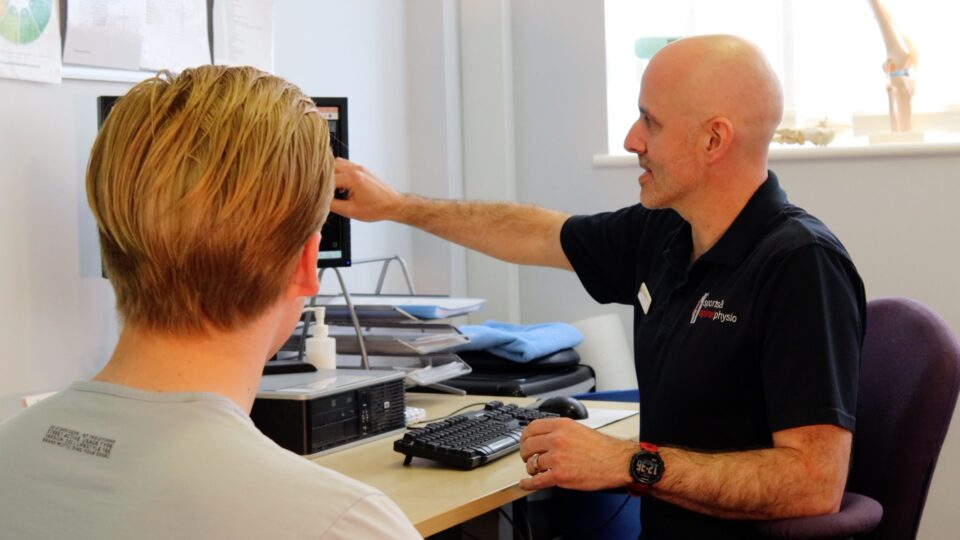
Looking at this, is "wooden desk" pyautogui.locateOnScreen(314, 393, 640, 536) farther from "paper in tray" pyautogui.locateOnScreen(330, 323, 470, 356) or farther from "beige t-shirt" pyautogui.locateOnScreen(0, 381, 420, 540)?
"beige t-shirt" pyautogui.locateOnScreen(0, 381, 420, 540)

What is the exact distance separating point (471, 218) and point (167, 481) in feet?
5.44

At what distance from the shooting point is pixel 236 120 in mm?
935

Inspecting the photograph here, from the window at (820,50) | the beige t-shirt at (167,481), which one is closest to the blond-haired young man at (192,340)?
the beige t-shirt at (167,481)

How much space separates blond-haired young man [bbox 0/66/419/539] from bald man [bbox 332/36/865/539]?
868 millimetres

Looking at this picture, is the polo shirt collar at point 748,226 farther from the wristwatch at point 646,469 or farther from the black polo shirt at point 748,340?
the wristwatch at point 646,469

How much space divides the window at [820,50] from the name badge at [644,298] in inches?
52.8

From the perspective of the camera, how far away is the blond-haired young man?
2.78 ft

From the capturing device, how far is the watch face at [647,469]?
172 centimetres

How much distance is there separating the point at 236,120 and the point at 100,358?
4.69 ft

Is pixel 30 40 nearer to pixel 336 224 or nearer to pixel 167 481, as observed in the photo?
pixel 336 224

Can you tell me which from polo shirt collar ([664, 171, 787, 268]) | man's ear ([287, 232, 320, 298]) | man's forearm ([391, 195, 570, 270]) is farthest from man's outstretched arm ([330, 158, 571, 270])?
man's ear ([287, 232, 320, 298])

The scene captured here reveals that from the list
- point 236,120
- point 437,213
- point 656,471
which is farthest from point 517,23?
point 236,120

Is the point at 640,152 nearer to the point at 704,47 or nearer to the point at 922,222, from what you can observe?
the point at 704,47

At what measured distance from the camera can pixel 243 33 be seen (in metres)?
2.58
